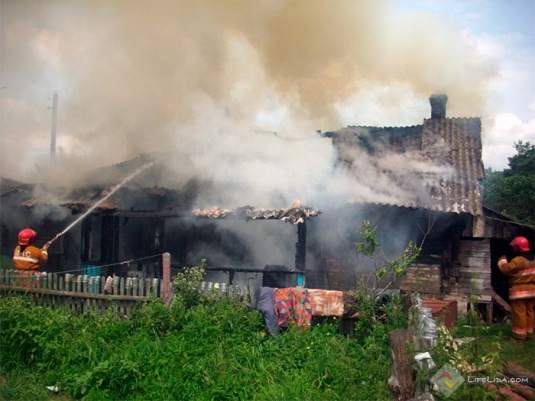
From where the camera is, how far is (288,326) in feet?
21.9

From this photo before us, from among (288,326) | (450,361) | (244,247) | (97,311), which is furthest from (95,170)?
(450,361)

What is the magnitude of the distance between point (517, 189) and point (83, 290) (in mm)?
14724

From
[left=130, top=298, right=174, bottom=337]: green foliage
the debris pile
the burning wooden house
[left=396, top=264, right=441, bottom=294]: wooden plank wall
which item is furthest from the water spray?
[left=396, top=264, right=441, bottom=294]: wooden plank wall

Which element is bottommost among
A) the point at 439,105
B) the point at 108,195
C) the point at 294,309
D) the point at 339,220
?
the point at 294,309

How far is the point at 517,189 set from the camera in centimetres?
1553

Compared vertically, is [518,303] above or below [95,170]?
below

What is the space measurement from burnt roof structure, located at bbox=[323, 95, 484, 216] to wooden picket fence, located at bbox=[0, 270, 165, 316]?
5.60 metres

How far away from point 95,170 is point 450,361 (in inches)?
459

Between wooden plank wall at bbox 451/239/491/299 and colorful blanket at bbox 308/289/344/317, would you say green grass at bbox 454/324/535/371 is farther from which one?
colorful blanket at bbox 308/289/344/317

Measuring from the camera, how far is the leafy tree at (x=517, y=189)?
47.9 feet

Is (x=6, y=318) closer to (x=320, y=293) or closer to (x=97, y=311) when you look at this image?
(x=97, y=311)

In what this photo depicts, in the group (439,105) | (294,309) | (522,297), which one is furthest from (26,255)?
(439,105)

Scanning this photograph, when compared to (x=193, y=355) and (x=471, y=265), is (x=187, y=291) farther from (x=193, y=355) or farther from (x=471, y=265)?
(x=471, y=265)

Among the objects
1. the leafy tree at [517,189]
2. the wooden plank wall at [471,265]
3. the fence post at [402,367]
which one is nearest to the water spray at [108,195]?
the fence post at [402,367]
